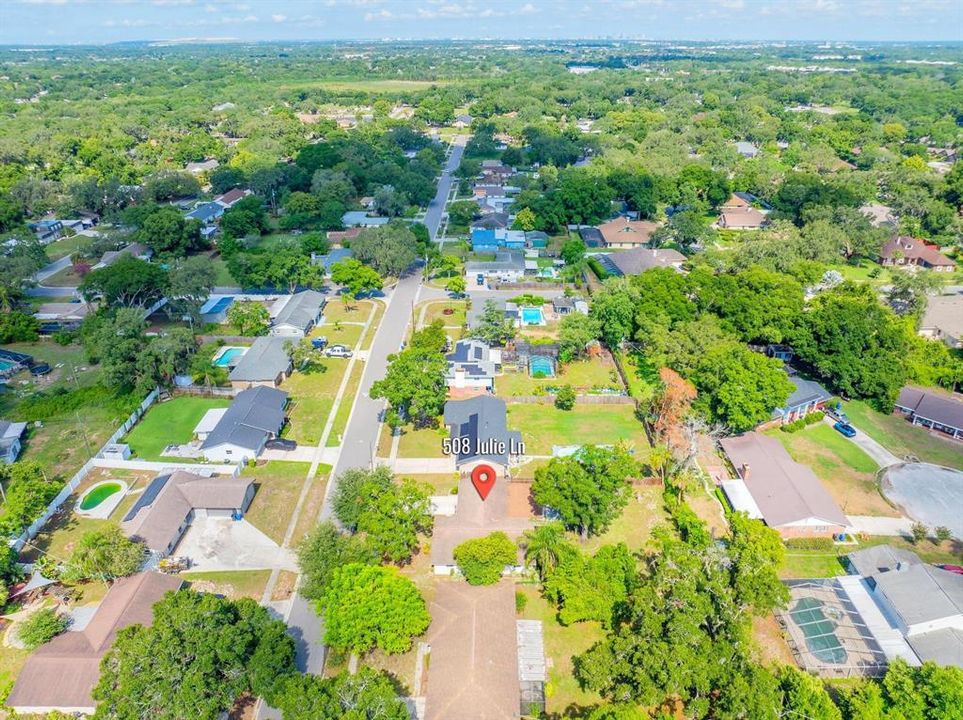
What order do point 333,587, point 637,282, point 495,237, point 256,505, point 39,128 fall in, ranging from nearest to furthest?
point 333,587 < point 256,505 < point 637,282 < point 495,237 < point 39,128

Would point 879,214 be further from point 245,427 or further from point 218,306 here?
point 245,427

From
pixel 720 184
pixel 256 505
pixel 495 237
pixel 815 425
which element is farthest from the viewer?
pixel 720 184

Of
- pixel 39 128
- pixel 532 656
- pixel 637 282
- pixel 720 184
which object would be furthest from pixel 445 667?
pixel 39 128

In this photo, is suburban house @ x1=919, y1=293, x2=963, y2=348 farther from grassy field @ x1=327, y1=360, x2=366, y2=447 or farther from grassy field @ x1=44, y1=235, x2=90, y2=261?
grassy field @ x1=44, y1=235, x2=90, y2=261

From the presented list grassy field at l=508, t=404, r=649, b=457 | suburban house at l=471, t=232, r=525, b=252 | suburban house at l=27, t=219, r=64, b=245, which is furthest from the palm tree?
suburban house at l=27, t=219, r=64, b=245

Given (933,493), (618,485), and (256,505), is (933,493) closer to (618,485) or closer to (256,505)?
(618,485)

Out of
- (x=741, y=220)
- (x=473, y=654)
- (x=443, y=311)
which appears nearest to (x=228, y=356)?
(x=443, y=311)

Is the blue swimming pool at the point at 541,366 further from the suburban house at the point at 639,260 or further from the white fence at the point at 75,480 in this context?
the white fence at the point at 75,480
